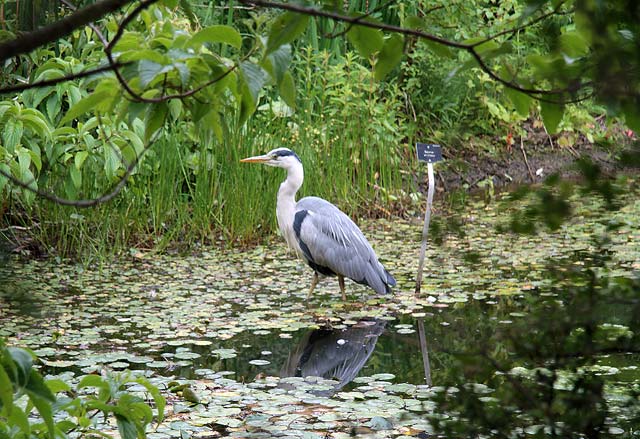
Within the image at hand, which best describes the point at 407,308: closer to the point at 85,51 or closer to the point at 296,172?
the point at 296,172

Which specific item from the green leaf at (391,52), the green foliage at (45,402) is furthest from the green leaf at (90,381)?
the green leaf at (391,52)

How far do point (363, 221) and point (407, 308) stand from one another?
235 cm

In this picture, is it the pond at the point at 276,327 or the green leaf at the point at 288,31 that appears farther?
the pond at the point at 276,327

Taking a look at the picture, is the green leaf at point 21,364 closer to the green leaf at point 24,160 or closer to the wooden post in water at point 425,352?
the wooden post in water at point 425,352

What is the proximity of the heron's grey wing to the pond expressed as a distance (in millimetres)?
185

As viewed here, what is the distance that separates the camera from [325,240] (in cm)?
542

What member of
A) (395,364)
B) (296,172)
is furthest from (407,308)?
(296,172)

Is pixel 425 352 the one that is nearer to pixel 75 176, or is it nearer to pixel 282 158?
pixel 282 158

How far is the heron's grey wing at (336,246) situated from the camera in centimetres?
534

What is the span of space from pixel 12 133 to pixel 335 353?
7.06ft

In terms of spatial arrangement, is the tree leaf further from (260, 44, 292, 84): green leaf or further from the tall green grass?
(260, 44, 292, 84): green leaf

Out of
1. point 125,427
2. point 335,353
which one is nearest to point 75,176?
point 335,353

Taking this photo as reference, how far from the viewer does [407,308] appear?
5156 mm

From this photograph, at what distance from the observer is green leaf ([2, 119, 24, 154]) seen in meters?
5.09
